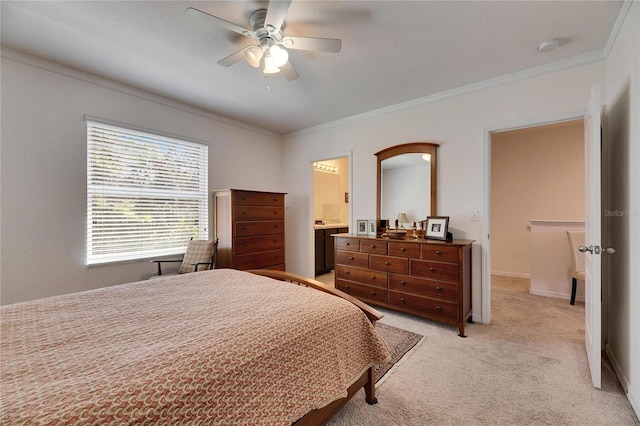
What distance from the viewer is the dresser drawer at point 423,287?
2.69 m

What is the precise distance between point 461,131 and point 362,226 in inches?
67.1

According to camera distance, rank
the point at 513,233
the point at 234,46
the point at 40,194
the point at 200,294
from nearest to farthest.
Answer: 1. the point at 200,294
2. the point at 234,46
3. the point at 40,194
4. the point at 513,233

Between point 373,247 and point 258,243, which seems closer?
point 373,247

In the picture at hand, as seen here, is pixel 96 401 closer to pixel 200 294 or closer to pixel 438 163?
pixel 200 294

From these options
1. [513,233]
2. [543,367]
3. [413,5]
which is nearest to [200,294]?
[413,5]

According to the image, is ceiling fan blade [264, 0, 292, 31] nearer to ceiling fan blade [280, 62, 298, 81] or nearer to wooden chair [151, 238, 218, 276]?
ceiling fan blade [280, 62, 298, 81]

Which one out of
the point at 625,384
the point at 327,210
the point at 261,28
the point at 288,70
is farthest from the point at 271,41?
the point at 327,210

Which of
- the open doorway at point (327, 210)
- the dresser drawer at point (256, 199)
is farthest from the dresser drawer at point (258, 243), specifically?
the open doorway at point (327, 210)

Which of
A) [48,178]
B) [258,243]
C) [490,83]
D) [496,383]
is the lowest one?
[496,383]

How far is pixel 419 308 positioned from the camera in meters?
2.90

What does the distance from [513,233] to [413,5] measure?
4.56 meters

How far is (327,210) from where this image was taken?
5.82 meters

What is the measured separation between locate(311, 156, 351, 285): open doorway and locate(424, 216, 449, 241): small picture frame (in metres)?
1.92

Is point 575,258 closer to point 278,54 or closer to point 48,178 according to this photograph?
point 278,54
